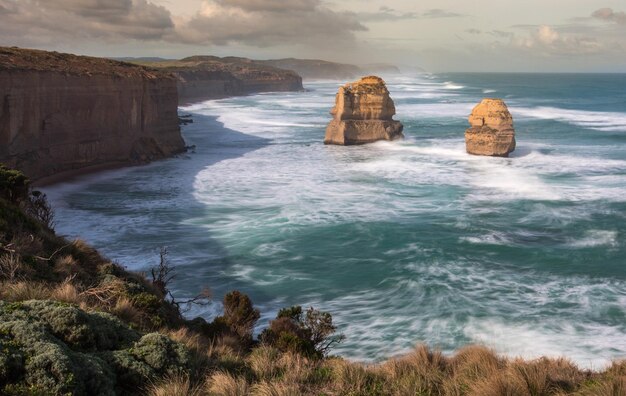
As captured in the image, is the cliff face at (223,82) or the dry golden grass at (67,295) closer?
the dry golden grass at (67,295)

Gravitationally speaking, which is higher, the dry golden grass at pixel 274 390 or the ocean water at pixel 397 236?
the dry golden grass at pixel 274 390

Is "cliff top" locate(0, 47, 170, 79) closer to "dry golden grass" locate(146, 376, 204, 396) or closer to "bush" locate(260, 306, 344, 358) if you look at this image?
"bush" locate(260, 306, 344, 358)

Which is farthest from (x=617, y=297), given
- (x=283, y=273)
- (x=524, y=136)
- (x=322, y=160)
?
(x=524, y=136)

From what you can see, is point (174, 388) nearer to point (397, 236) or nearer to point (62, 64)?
point (397, 236)

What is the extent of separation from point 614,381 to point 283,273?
1310 centimetres

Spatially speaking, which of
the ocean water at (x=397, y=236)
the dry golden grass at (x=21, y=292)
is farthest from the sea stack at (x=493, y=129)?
the dry golden grass at (x=21, y=292)

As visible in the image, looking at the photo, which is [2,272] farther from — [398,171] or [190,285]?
[398,171]

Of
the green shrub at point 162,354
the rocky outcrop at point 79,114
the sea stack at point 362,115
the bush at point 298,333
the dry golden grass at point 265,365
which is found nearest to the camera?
the green shrub at point 162,354

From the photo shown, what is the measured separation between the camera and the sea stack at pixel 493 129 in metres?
42.4

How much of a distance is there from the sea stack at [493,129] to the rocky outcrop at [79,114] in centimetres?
2350

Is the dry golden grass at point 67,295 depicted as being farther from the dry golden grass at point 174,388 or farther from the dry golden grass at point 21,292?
the dry golden grass at point 174,388

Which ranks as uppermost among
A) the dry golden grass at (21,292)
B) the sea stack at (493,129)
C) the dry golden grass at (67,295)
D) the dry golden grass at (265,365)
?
the sea stack at (493,129)

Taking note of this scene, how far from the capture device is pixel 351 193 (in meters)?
31.9

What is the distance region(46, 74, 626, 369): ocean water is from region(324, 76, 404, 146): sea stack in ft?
13.7
